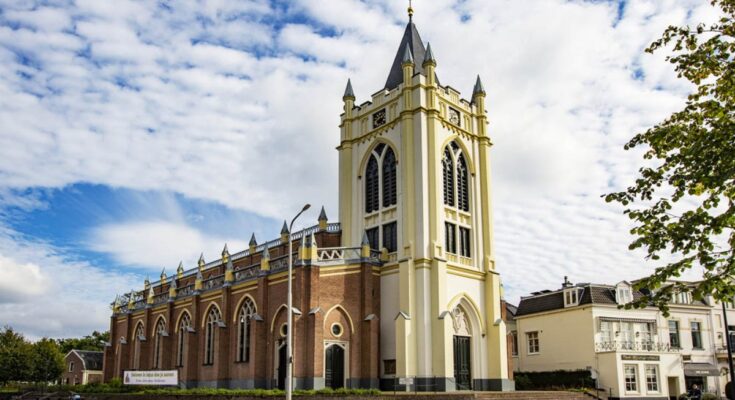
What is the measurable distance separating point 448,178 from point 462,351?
10595 millimetres

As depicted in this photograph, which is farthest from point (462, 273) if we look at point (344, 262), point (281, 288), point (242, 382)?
point (242, 382)

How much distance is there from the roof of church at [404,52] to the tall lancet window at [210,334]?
19.1 meters

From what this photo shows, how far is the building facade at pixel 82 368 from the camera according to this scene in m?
79.8

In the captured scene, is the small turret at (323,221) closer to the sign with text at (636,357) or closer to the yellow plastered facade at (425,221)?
the yellow plastered facade at (425,221)

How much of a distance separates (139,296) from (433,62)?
121ft

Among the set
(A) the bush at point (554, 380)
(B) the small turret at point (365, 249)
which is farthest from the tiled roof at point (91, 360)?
(B) the small turret at point (365, 249)

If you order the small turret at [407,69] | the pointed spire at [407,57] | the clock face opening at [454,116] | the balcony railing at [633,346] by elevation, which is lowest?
the balcony railing at [633,346]

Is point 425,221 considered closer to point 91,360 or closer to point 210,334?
point 210,334

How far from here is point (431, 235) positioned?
121ft

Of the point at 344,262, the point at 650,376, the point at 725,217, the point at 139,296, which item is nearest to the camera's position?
the point at 725,217

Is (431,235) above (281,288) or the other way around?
above

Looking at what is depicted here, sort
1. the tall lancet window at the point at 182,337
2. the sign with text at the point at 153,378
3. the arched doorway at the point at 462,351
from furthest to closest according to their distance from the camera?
the tall lancet window at the point at 182,337 < the arched doorway at the point at 462,351 < the sign with text at the point at 153,378

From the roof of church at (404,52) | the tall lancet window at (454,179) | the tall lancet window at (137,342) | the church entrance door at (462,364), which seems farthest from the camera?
the tall lancet window at (137,342)

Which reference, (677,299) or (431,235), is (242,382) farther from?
(677,299)
